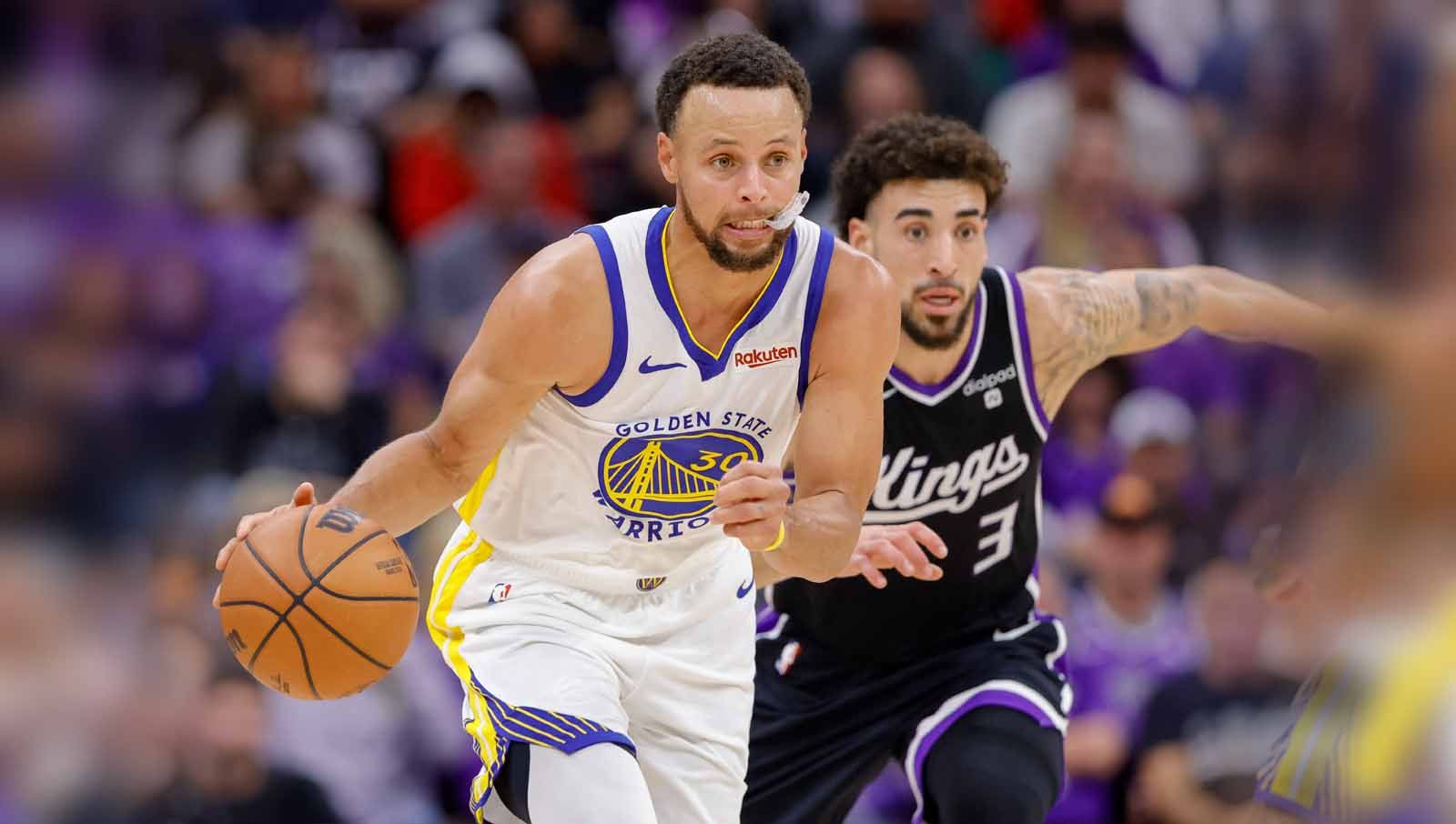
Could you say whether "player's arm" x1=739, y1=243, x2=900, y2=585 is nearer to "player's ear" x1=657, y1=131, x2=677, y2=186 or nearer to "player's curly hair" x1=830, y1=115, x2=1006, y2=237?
"player's ear" x1=657, y1=131, x2=677, y2=186

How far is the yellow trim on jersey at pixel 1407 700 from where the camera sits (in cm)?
110

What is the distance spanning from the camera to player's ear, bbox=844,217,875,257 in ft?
18.4

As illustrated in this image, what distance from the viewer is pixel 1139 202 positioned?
30.5 feet

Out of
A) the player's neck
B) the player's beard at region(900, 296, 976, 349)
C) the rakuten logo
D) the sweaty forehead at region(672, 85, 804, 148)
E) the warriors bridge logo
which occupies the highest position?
the sweaty forehead at region(672, 85, 804, 148)

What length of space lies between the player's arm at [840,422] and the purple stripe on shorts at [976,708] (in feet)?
3.57

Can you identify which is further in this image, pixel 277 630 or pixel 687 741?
pixel 687 741

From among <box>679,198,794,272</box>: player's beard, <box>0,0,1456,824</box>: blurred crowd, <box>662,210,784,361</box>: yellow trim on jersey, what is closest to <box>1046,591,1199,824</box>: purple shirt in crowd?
<box>0,0,1456,824</box>: blurred crowd

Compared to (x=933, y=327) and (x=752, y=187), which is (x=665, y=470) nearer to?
(x=752, y=187)

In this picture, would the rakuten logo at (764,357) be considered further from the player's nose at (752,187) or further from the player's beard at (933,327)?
the player's beard at (933,327)

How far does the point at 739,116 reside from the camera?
4258mm

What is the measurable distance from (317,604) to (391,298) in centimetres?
579

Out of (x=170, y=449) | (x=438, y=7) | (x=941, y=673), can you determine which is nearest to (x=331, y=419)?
(x=170, y=449)

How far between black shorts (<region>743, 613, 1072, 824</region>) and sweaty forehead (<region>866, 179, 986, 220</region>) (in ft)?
4.67

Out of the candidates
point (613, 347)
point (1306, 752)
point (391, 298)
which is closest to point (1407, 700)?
point (1306, 752)
